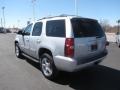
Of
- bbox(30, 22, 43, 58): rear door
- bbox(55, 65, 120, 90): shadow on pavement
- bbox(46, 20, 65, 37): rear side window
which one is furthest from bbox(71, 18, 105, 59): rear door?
bbox(30, 22, 43, 58): rear door

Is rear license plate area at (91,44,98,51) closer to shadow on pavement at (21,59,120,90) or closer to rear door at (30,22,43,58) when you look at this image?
shadow on pavement at (21,59,120,90)

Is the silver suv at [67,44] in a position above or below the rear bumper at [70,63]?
above

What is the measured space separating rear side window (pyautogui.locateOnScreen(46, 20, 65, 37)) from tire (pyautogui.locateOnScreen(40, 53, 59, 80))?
0.76 metres

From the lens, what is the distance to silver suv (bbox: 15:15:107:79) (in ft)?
17.5

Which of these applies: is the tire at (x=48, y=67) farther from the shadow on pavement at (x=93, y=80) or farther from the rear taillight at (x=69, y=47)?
the rear taillight at (x=69, y=47)

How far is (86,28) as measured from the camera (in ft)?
19.2

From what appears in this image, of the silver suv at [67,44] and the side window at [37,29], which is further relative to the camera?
the side window at [37,29]

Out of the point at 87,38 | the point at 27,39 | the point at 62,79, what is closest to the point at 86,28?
the point at 87,38

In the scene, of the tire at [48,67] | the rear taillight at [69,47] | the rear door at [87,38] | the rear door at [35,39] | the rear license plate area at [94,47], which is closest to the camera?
the rear taillight at [69,47]

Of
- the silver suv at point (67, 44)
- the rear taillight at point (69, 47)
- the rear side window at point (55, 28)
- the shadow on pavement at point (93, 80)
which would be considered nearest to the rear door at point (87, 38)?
the silver suv at point (67, 44)

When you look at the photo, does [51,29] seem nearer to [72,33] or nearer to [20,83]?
[72,33]

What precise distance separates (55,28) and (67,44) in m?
0.94

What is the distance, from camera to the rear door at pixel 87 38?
17.7 ft

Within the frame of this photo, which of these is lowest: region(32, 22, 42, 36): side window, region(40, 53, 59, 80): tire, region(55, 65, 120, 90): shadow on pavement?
region(55, 65, 120, 90): shadow on pavement
